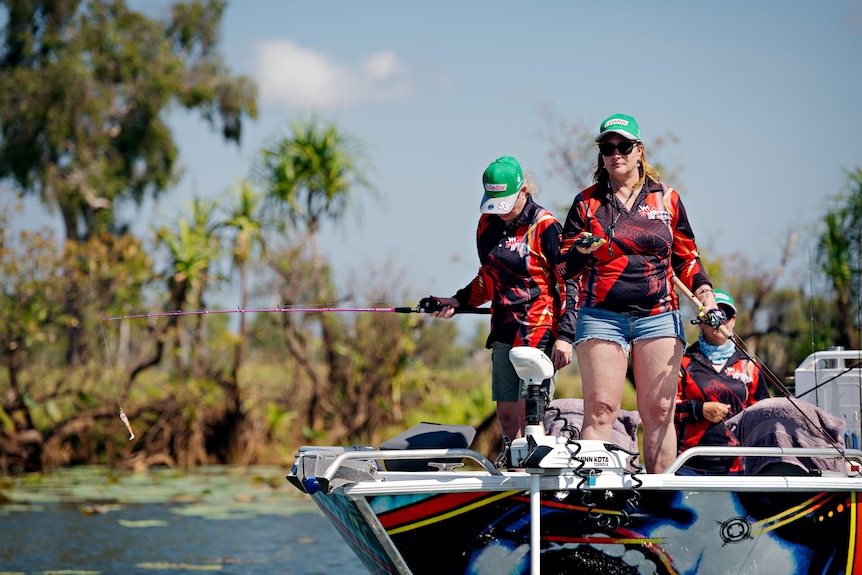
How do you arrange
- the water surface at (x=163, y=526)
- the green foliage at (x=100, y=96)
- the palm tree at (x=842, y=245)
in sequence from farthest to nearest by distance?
the green foliage at (x=100, y=96)
the palm tree at (x=842, y=245)
the water surface at (x=163, y=526)

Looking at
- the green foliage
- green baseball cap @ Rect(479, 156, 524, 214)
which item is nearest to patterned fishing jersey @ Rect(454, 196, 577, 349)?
green baseball cap @ Rect(479, 156, 524, 214)

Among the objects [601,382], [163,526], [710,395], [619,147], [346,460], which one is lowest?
[163,526]

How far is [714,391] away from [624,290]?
57.4 inches

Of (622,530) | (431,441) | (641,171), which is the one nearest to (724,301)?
(641,171)

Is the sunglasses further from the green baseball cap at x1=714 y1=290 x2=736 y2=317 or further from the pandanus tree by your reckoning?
the pandanus tree

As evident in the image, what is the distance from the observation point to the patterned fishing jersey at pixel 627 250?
4996 mm

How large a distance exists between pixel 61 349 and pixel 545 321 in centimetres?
1406

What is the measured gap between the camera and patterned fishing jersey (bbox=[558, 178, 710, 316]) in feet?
16.4

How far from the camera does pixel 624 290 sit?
4.99 meters

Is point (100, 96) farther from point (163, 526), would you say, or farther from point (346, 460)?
point (346, 460)

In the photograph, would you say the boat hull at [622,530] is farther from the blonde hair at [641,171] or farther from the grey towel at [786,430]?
the blonde hair at [641,171]

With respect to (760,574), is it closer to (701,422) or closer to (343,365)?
(701,422)

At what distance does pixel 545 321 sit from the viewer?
541cm

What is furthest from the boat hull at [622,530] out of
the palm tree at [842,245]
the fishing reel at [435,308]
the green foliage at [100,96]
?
the green foliage at [100,96]
